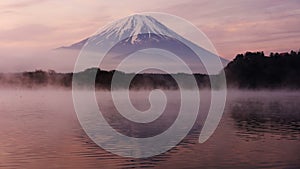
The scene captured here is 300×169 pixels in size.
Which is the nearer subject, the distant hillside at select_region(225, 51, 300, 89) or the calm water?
the calm water

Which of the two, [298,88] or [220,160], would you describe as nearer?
[220,160]

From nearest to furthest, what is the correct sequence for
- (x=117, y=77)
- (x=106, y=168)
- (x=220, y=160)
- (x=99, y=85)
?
(x=106, y=168)
(x=220, y=160)
(x=99, y=85)
(x=117, y=77)

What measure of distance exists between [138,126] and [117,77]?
128843 millimetres

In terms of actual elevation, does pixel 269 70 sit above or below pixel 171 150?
above

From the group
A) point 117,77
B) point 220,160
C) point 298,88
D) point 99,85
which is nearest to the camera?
point 220,160

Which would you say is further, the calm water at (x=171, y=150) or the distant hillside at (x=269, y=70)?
the distant hillside at (x=269, y=70)

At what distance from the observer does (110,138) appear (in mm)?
26938

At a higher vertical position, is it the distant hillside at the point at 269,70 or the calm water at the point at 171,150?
the distant hillside at the point at 269,70

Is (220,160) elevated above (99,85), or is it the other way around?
(99,85)

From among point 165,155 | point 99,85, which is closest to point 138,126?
point 165,155

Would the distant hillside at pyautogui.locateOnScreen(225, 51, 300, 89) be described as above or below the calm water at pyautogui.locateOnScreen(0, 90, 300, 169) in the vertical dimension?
above

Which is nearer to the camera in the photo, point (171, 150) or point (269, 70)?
point (171, 150)

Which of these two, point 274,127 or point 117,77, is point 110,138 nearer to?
point 274,127

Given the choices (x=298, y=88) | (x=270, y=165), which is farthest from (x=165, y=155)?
(x=298, y=88)
